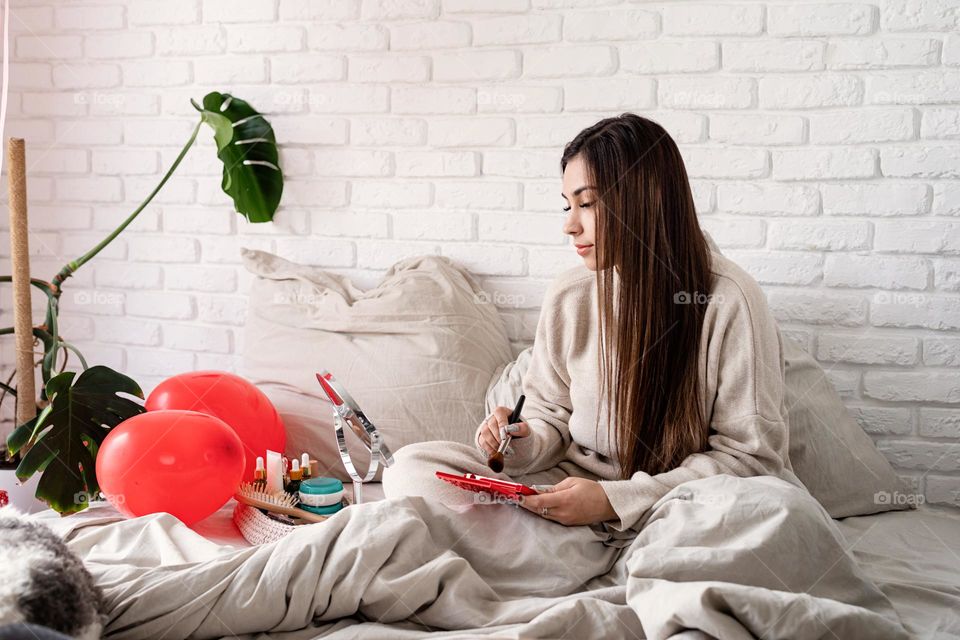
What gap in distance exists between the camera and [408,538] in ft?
4.53

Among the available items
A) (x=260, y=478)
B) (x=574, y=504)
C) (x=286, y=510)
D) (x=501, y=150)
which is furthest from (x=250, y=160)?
(x=574, y=504)

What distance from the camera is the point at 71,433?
6.41 ft

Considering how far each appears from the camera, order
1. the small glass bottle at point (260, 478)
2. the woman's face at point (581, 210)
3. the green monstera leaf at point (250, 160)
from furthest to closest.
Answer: the green monstera leaf at point (250, 160) < the small glass bottle at point (260, 478) < the woman's face at point (581, 210)

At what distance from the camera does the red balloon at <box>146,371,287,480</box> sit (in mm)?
2057

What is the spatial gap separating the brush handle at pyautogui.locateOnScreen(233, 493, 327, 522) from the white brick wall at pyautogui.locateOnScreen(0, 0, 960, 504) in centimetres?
85

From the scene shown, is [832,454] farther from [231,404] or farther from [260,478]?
[231,404]

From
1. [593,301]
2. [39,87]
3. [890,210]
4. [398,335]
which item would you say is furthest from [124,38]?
[890,210]

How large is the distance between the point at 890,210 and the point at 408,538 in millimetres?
1358

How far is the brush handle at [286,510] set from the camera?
5.68ft

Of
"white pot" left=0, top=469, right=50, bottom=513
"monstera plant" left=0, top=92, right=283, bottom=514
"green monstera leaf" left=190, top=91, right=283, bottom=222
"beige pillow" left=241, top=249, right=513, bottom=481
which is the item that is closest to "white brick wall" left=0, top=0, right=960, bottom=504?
"green monstera leaf" left=190, top=91, right=283, bottom=222

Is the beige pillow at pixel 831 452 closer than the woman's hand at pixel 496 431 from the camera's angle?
No

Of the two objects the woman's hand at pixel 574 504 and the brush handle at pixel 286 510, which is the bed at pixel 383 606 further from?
the brush handle at pixel 286 510

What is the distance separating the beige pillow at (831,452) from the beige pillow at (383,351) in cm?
64

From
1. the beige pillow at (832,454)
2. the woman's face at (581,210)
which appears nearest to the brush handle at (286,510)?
the woman's face at (581,210)
